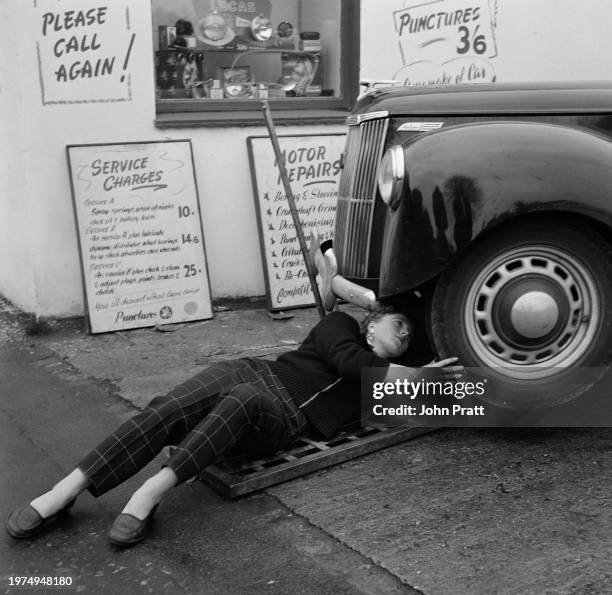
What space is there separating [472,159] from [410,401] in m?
1.05

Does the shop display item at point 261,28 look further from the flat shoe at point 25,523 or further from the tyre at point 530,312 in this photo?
the flat shoe at point 25,523

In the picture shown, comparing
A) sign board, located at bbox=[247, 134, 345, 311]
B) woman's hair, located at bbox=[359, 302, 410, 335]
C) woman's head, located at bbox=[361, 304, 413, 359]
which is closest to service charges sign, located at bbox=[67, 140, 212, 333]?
sign board, located at bbox=[247, 134, 345, 311]

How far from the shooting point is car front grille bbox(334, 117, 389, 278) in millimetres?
4016

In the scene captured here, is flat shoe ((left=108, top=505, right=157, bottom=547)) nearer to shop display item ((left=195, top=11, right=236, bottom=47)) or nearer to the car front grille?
the car front grille

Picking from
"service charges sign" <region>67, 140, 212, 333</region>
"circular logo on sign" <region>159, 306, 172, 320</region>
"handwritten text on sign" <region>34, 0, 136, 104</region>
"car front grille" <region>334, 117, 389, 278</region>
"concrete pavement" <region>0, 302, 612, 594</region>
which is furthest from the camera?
"circular logo on sign" <region>159, 306, 172, 320</region>

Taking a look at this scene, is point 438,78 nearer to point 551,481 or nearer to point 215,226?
point 215,226

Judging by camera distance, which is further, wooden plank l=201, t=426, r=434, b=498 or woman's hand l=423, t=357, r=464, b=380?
woman's hand l=423, t=357, r=464, b=380

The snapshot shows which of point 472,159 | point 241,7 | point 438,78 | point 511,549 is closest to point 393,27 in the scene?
point 438,78

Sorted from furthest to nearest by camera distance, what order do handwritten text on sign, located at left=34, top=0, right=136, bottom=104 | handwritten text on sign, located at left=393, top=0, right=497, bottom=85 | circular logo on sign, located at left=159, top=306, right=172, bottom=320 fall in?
handwritten text on sign, located at left=393, top=0, right=497, bottom=85 < circular logo on sign, located at left=159, top=306, right=172, bottom=320 < handwritten text on sign, located at left=34, top=0, right=136, bottom=104

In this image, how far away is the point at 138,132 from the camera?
19.8 ft

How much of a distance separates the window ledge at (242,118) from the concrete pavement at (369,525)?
2612 mm

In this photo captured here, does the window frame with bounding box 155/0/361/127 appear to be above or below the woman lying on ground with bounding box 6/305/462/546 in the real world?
above

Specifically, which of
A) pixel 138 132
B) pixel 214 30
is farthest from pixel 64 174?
pixel 214 30

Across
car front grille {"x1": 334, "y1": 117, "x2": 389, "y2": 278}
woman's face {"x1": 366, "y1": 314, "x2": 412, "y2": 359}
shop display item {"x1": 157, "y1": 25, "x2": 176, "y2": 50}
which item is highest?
shop display item {"x1": 157, "y1": 25, "x2": 176, "y2": 50}
